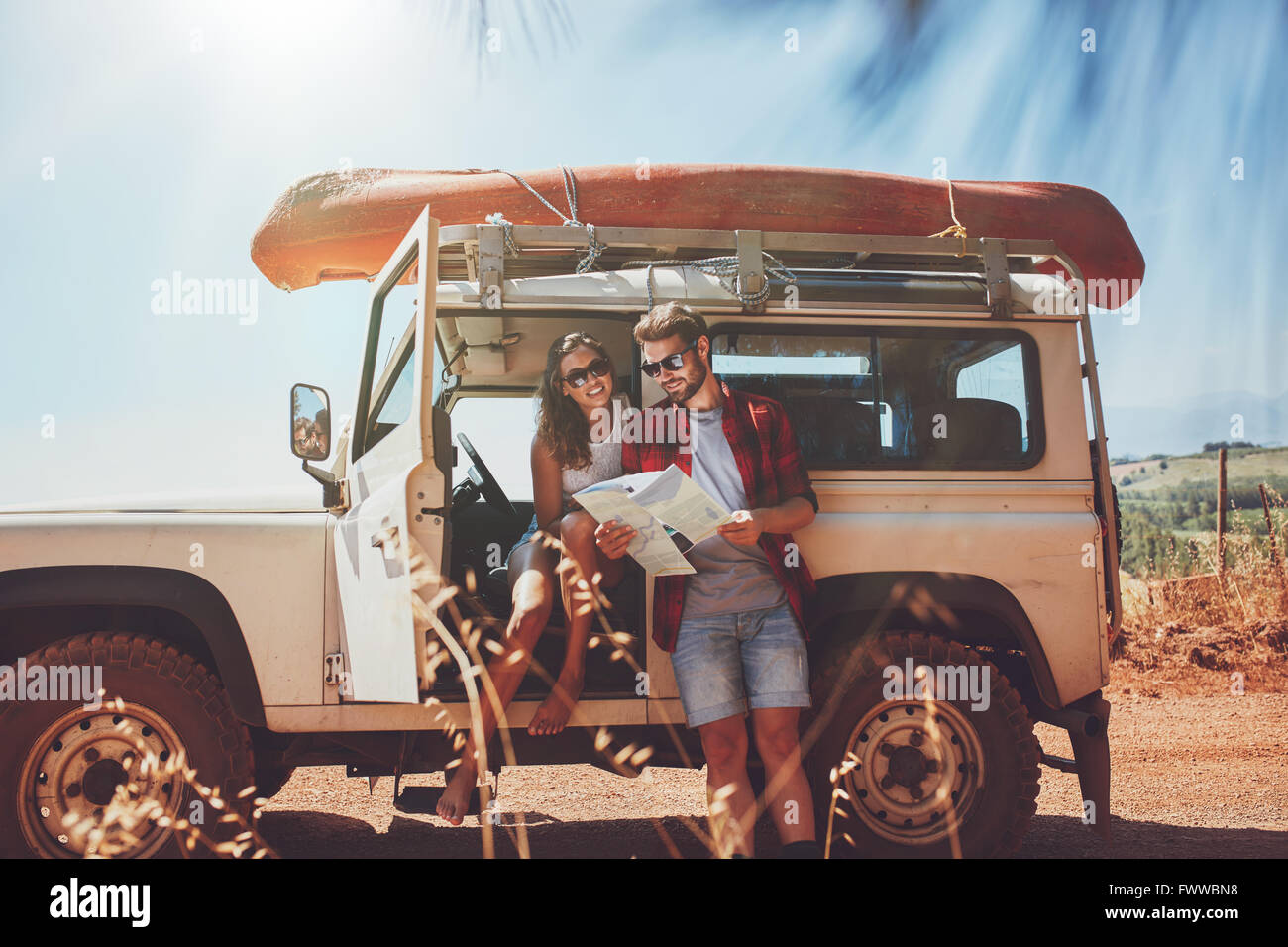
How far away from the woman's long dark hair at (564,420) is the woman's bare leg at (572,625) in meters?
0.29

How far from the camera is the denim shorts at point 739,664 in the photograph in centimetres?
333

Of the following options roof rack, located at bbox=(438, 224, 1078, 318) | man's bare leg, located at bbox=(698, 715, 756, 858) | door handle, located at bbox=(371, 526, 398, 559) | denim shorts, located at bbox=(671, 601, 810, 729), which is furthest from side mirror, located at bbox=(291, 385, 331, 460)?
man's bare leg, located at bbox=(698, 715, 756, 858)

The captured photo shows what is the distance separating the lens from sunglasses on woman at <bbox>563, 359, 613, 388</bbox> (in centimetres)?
363

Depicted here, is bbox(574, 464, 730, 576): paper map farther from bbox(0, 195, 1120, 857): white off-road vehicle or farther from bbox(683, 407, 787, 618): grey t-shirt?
bbox(0, 195, 1120, 857): white off-road vehicle

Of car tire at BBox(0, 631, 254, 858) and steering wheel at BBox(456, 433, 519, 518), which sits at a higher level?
steering wheel at BBox(456, 433, 519, 518)

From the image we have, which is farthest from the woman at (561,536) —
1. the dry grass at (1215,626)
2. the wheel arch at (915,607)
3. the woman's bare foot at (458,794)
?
the dry grass at (1215,626)

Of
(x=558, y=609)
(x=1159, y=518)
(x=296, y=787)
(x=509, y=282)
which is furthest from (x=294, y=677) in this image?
(x=1159, y=518)

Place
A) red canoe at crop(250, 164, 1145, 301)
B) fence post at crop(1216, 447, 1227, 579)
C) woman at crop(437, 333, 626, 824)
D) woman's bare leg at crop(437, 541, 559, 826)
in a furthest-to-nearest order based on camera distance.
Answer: fence post at crop(1216, 447, 1227, 579), red canoe at crop(250, 164, 1145, 301), woman at crop(437, 333, 626, 824), woman's bare leg at crop(437, 541, 559, 826)

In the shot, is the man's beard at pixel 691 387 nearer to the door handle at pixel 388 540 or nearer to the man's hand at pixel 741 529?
the man's hand at pixel 741 529

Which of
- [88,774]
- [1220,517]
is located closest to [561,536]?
[88,774]

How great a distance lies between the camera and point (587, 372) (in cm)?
363

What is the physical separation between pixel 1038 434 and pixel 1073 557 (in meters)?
0.52

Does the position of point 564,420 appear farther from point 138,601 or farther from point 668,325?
point 138,601

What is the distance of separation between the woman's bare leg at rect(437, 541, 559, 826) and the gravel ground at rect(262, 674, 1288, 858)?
0.31 meters
